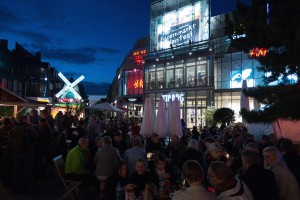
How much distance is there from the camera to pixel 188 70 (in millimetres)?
29844

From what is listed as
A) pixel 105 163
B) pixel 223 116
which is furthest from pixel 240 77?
pixel 105 163

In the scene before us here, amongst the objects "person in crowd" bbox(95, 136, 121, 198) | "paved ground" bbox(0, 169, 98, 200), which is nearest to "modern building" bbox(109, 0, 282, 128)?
"paved ground" bbox(0, 169, 98, 200)

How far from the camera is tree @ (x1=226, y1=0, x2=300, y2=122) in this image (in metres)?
6.23

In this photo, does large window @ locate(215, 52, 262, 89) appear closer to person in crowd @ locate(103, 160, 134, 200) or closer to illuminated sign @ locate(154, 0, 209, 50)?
illuminated sign @ locate(154, 0, 209, 50)

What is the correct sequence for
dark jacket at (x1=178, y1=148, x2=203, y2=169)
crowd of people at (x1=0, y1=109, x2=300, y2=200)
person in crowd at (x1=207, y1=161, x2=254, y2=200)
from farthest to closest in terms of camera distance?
dark jacket at (x1=178, y1=148, x2=203, y2=169) < crowd of people at (x1=0, y1=109, x2=300, y2=200) < person in crowd at (x1=207, y1=161, x2=254, y2=200)

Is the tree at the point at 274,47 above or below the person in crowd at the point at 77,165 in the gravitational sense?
above

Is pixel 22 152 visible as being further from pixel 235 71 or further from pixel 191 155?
pixel 235 71

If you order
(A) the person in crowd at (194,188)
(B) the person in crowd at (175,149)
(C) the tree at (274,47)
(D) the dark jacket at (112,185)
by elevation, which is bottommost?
(D) the dark jacket at (112,185)

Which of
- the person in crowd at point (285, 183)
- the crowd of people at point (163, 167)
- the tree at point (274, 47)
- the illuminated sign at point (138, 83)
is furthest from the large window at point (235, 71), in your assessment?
the person in crowd at point (285, 183)

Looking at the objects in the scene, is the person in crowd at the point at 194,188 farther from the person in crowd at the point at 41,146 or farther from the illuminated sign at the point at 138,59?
the illuminated sign at the point at 138,59

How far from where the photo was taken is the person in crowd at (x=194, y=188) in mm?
3197

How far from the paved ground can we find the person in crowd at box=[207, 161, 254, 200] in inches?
190

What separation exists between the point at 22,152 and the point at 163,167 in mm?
3835

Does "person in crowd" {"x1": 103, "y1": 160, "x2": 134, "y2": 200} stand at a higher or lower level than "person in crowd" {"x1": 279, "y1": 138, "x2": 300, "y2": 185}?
lower
